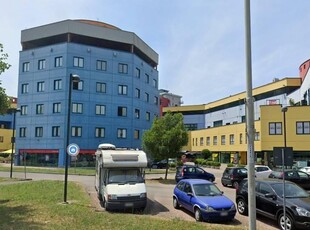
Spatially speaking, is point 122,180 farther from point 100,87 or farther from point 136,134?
point 136,134

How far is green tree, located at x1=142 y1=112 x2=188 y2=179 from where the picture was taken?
31.1 meters

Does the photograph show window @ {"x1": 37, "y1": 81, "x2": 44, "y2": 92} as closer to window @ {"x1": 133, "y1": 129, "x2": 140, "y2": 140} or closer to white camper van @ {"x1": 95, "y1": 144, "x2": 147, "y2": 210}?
window @ {"x1": 133, "y1": 129, "x2": 140, "y2": 140}

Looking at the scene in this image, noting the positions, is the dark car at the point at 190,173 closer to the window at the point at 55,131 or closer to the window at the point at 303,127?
the window at the point at 303,127

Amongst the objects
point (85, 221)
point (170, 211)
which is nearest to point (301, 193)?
point (170, 211)

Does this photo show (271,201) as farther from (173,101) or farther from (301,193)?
(173,101)

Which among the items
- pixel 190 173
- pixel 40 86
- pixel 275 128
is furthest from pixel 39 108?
pixel 275 128

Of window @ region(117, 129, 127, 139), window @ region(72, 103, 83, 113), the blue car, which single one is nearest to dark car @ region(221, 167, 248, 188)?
the blue car

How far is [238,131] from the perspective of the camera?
57938 millimetres

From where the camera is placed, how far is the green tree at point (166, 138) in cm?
3108

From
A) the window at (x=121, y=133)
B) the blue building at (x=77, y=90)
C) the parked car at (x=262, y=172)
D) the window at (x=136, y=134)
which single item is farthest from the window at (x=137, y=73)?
the parked car at (x=262, y=172)

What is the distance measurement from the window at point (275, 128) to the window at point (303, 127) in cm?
224

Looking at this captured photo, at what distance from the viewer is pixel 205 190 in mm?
15617

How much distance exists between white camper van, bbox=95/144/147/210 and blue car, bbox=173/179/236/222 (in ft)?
5.78

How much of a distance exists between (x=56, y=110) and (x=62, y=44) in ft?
32.6
